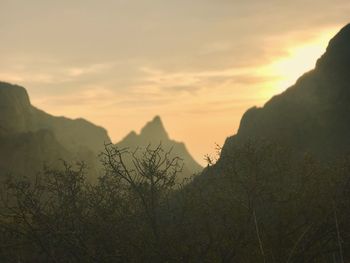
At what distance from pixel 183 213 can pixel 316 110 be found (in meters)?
99.4

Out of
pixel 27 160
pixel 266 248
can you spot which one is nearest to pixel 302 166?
pixel 266 248

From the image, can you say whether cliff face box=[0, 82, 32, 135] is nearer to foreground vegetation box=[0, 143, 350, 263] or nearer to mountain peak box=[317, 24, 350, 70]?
mountain peak box=[317, 24, 350, 70]

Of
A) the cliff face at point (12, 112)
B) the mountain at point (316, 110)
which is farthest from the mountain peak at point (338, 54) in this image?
the cliff face at point (12, 112)

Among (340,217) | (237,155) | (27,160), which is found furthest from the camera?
(27,160)

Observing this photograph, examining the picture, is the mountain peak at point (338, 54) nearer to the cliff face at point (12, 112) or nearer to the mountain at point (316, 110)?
the mountain at point (316, 110)

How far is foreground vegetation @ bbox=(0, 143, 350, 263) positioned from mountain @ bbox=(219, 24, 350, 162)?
72474 mm

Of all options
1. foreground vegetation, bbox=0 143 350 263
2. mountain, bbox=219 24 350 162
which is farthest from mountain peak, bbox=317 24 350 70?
foreground vegetation, bbox=0 143 350 263

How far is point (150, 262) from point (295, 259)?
598 centimetres

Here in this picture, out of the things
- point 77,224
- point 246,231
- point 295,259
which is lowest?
point 295,259

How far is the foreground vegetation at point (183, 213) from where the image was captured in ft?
60.2

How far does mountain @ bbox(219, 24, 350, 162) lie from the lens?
101375mm

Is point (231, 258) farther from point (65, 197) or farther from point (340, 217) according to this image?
point (65, 197)

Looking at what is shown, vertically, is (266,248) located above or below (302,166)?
below

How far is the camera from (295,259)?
68.4ft
